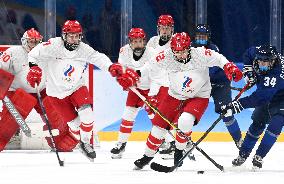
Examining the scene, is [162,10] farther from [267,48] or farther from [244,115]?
[267,48]

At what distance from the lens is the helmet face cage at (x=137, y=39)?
20.1ft

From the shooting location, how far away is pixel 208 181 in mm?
4508

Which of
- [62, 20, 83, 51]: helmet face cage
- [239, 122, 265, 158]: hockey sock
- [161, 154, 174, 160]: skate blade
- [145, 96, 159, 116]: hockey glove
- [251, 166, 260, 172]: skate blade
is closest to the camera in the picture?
[251, 166, 260, 172]: skate blade

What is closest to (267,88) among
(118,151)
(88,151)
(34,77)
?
(88,151)

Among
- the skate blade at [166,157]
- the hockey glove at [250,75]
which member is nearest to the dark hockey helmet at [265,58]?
the hockey glove at [250,75]

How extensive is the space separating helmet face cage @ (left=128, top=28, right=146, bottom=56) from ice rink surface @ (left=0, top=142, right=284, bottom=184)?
0.78 m

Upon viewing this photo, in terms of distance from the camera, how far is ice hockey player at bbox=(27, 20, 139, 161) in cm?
569

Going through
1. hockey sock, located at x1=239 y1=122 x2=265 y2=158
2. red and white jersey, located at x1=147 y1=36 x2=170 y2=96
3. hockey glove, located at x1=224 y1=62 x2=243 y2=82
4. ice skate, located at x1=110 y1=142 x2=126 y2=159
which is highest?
hockey glove, located at x1=224 y1=62 x2=243 y2=82

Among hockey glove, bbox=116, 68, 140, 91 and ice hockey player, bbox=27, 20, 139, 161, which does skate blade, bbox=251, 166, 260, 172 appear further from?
ice hockey player, bbox=27, 20, 139, 161

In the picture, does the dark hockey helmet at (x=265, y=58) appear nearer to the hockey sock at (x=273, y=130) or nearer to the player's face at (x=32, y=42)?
the hockey sock at (x=273, y=130)

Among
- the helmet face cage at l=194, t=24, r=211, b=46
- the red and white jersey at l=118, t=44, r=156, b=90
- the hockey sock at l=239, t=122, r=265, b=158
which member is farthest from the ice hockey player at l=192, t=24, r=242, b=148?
the hockey sock at l=239, t=122, r=265, b=158

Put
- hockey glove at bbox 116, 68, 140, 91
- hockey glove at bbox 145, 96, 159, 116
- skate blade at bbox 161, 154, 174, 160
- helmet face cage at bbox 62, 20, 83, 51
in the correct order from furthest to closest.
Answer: skate blade at bbox 161, 154, 174, 160 → helmet face cage at bbox 62, 20, 83, 51 → hockey glove at bbox 145, 96, 159, 116 → hockey glove at bbox 116, 68, 140, 91

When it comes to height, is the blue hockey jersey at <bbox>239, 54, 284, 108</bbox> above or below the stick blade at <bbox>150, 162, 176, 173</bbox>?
above

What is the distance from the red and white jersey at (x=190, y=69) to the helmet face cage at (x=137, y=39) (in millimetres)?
1010
